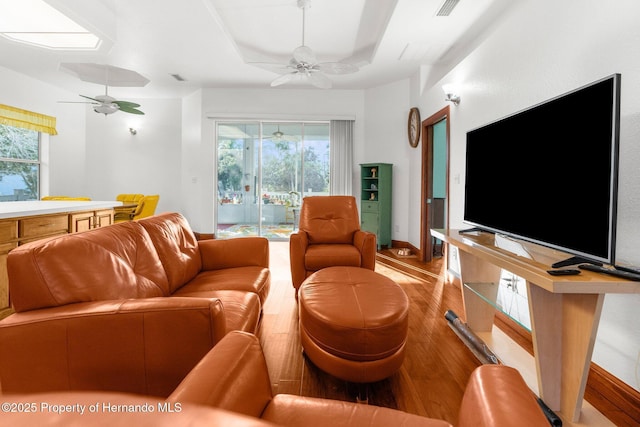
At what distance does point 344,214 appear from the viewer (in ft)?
11.1

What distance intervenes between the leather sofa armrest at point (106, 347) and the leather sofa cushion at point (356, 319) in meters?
0.63

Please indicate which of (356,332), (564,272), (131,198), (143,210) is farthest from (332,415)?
(131,198)

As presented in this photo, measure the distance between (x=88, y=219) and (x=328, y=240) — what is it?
7.82 ft

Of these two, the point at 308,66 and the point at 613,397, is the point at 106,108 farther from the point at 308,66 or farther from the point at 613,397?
the point at 613,397

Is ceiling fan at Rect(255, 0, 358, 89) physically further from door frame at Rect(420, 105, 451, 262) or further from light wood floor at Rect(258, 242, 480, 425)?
light wood floor at Rect(258, 242, 480, 425)

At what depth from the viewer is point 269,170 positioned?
600 centimetres

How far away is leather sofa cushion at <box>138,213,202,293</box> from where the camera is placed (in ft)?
6.04

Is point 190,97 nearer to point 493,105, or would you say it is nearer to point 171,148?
point 171,148

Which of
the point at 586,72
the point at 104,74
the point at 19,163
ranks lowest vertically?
the point at 19,163

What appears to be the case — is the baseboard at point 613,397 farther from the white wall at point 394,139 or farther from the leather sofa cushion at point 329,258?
the white wall at point 394,139

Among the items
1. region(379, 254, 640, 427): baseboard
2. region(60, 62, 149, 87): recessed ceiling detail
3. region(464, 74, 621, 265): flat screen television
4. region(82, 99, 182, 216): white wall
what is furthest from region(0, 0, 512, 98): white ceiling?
region(379, 254, 640, 427): baseboard

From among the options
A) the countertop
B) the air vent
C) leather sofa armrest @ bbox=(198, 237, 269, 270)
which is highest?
the air vent

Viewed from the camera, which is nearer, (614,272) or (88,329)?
(88,329)

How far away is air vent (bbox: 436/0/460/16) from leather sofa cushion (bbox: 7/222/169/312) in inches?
128
